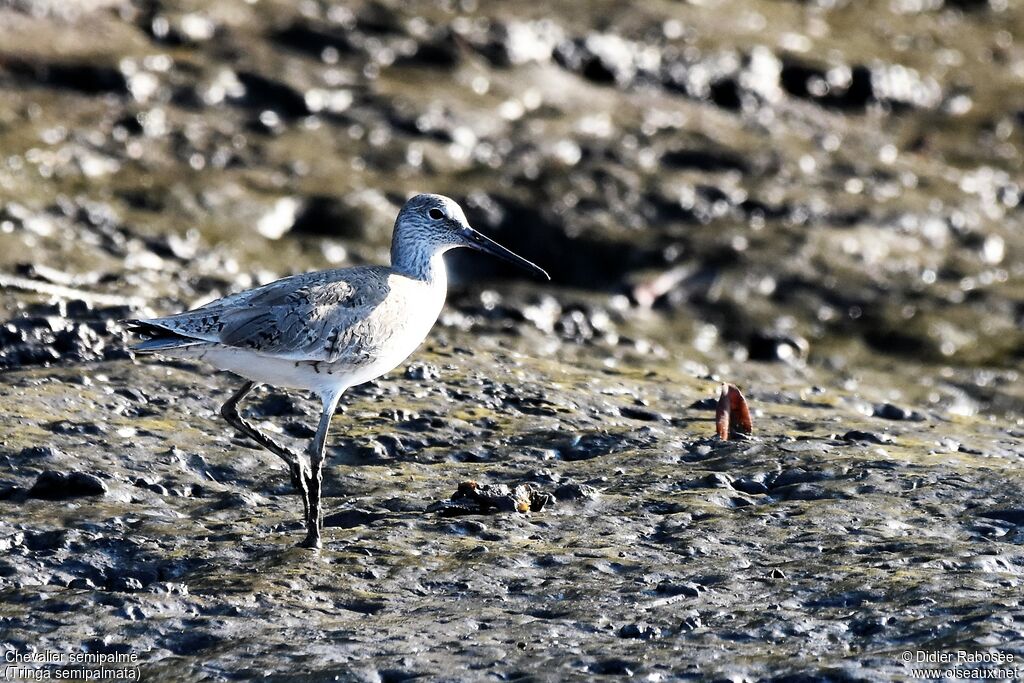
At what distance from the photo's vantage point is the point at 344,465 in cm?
751

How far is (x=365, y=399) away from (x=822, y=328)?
441cm

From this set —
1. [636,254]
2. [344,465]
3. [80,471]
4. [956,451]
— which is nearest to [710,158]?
[636,254]

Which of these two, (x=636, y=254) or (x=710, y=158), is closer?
(x=636, y=254)

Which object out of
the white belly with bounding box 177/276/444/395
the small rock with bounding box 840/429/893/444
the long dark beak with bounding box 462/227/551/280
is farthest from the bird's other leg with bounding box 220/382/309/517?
the small rock with bounding box 840/429/893/444

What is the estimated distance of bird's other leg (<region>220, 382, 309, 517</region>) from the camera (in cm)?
670

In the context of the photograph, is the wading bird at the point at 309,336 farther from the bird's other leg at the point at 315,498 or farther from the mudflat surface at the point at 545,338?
the mudflat surface at the point at 545,338

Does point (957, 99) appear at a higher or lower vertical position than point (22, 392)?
higher

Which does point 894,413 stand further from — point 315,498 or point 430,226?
point 315,498

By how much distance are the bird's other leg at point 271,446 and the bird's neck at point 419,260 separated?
4.01 feet

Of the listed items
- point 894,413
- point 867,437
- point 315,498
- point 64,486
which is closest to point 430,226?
point 315,498

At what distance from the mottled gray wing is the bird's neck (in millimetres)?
746

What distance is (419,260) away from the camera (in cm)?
805

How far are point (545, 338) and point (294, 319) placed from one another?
12.4 ft

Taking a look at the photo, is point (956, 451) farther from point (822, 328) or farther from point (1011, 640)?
point (822, 328)
